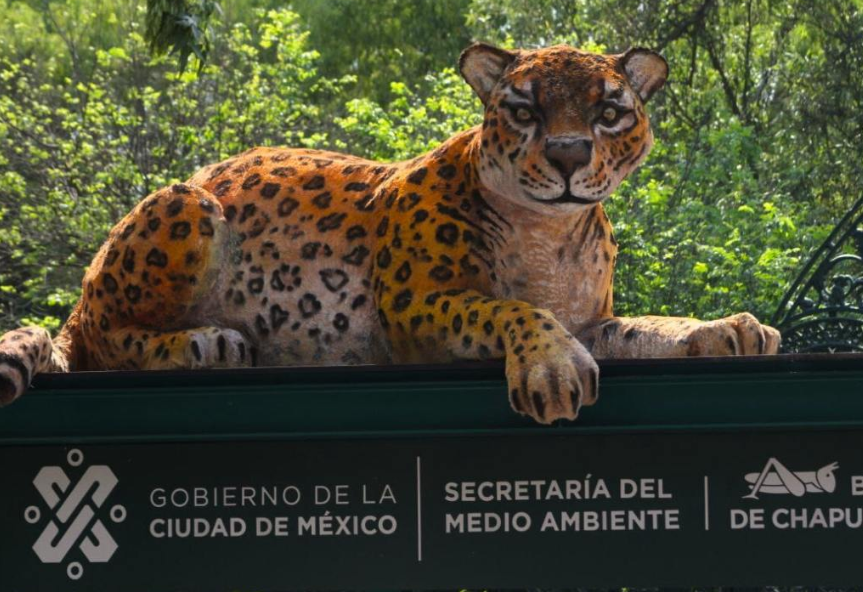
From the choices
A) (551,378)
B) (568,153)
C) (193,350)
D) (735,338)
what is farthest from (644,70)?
(193,350)

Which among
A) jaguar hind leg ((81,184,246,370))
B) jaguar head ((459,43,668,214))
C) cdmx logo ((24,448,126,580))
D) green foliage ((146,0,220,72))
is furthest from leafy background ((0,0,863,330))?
cdmx logo ((24,448,126,580))

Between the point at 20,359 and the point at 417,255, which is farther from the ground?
the point at 417,255

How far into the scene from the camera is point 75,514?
→ 18.7ft

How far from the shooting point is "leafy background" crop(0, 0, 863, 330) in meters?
16.5

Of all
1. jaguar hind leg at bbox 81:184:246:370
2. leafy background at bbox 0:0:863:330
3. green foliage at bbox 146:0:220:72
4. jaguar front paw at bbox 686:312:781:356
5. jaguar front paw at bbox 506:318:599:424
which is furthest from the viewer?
leafy background at bbox 0:0:863:330

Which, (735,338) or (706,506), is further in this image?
(735,338)

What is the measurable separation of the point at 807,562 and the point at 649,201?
11.1 m

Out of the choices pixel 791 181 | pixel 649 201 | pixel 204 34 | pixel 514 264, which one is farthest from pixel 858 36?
pixel 514 264

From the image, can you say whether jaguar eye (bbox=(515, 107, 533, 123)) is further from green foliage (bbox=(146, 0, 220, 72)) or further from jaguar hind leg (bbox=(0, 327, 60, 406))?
green foliage (bbox=(146, 0, 220, 72))

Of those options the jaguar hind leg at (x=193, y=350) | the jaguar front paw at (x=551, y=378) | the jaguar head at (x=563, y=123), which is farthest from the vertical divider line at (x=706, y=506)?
the jaguar hind leg at (x=193, y=350)

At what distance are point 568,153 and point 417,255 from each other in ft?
2.54

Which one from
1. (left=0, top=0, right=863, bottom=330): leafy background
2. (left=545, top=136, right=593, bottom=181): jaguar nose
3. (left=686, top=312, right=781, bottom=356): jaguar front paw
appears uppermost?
(left=545, top=136, right=593, bottom=181): jaguar nose

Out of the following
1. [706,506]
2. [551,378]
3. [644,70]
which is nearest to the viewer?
[551,378]

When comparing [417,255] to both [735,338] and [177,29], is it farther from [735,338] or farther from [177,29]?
[177,29]
